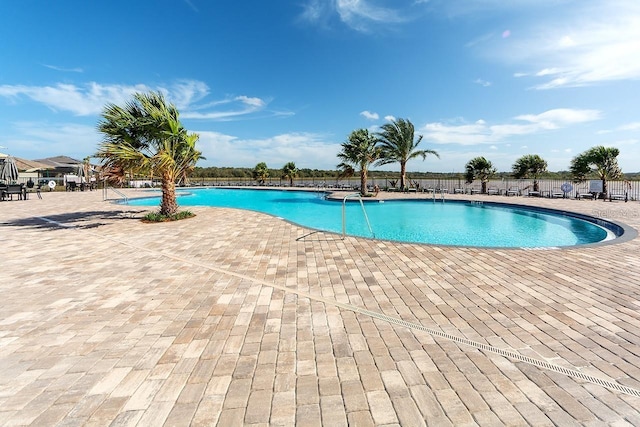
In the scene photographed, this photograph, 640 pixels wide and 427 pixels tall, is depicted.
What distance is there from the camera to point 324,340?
A: 3.37 meters

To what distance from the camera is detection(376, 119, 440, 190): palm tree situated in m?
27.5

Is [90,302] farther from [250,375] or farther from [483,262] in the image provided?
[483,262]

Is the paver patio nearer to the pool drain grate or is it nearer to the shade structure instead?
the pool drain grate

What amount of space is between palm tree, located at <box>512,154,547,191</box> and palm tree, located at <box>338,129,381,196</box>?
1579 centimetres

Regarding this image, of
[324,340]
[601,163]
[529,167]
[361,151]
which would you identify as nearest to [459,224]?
[361,151]

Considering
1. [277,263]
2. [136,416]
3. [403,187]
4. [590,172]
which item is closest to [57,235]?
[277,263]

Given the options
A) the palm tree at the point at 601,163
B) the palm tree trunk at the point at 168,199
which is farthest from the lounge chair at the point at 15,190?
the palm tree at the point at 601,163

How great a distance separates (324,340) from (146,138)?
12.5m

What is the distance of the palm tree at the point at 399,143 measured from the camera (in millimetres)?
27547

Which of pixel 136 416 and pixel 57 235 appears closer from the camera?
pixel 136 416

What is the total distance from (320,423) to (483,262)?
5325 millimetres

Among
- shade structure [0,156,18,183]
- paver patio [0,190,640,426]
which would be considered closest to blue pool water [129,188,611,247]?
paver patio [0,190,640,426]

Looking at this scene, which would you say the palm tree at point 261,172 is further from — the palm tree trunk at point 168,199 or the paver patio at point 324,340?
the paver patio at point 324,340

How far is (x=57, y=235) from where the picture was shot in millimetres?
9430
